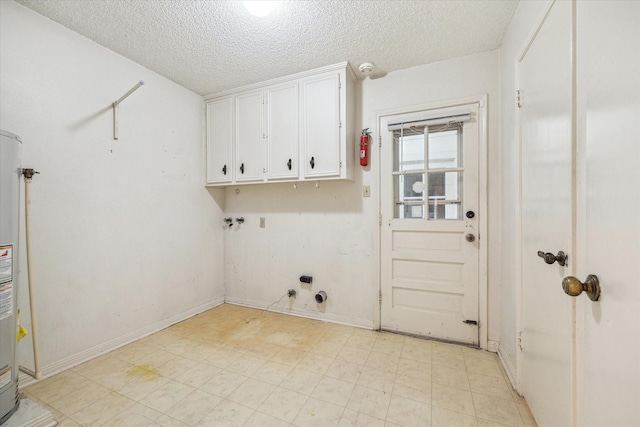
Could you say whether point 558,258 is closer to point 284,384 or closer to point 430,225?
point 430,225

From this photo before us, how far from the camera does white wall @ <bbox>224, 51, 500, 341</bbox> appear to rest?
2.15m

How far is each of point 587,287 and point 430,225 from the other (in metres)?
1.46

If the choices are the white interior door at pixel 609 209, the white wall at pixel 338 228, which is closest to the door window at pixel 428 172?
the white wall at pixel 338 228

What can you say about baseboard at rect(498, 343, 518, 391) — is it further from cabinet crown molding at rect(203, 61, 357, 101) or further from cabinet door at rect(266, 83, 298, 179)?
→ cabinet crown molding at rect(203, 61, 357, 101)

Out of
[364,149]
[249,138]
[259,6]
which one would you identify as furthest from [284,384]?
[259,6]

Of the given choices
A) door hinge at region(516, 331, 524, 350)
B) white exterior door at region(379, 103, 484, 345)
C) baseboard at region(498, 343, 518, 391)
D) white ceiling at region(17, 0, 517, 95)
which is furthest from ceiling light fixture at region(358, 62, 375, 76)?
baseboard at region(498, 343, 518, 391)

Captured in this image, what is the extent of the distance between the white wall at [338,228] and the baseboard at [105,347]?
628 millimetres

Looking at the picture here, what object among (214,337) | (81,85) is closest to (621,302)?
(214,337)

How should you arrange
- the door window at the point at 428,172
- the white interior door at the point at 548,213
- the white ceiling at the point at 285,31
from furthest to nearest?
1. the door window at the point at 428,172
2. the white ceiling at the point at 285,31
3. the white interior door at the point at 548,213

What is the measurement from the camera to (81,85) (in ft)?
6.44

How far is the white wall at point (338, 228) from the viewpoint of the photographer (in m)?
2.15

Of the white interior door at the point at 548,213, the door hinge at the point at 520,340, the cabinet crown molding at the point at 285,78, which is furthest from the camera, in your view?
the cabinet crown molding at the point at 285,78

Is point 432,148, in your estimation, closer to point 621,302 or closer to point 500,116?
point 500,116

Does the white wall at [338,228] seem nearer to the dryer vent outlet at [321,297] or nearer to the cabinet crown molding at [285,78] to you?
the dryer vent outlet at [321,297]
